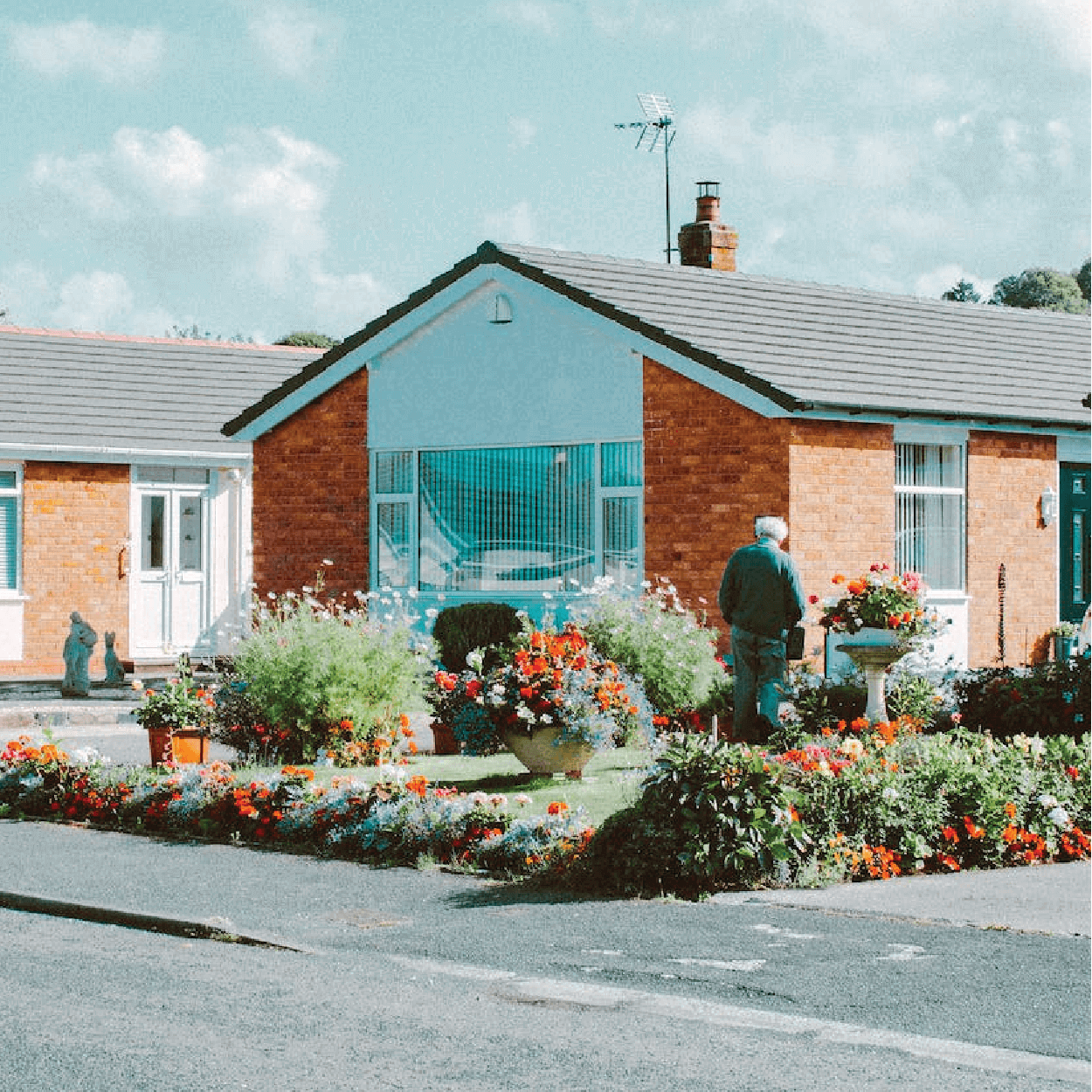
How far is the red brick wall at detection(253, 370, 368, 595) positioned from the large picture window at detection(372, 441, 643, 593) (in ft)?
1.09

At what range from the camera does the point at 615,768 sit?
1526 centimetres

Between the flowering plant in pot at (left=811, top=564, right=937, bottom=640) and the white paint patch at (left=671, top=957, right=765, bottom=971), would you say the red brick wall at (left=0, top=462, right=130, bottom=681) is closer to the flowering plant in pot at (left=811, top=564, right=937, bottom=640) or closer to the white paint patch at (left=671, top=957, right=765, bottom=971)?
the flowering plant in pot at (left=811, top=564, right=937, bottom=640)

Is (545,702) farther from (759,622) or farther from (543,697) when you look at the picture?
(759,622)

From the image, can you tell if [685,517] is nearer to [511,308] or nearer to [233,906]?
[511,308]

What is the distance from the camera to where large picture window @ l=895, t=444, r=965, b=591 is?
2117 centimetres

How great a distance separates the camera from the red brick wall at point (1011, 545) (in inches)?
849

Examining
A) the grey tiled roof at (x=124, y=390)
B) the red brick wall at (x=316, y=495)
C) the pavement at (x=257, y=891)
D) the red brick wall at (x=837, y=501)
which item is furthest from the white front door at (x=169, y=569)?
the pavement at (x=257, y=891)

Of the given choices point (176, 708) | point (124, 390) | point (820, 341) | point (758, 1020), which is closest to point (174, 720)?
point (176, 708)

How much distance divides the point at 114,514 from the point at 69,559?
A: 2.94ft

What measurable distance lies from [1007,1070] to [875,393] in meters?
14.3

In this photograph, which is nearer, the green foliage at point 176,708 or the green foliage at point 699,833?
the green foliage at point 699,833

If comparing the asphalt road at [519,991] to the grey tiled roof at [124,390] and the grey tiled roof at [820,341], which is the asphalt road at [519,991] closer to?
the grey tiled roof at [820,341]

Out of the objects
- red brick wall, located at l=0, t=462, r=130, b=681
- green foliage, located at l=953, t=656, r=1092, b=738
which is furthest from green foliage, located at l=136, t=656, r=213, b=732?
red brick wall, located at l=0, t=462, r=130, b=681

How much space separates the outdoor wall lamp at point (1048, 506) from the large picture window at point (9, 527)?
43.2 feet
